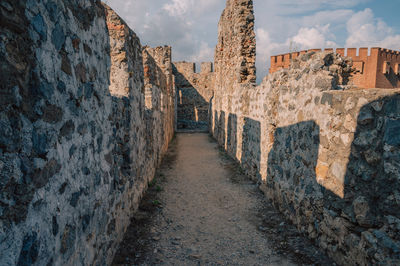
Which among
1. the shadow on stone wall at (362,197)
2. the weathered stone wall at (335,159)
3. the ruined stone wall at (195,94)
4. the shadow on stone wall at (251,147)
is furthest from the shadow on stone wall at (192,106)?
the shadow on stone wall at (362,197)

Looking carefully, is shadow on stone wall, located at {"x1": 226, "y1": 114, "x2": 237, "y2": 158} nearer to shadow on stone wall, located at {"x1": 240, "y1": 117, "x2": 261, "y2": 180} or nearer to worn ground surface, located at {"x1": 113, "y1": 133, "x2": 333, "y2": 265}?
shadow on stone wall, located at {"x1": 240, "y1": 117, "x2": 261, "y2": 180}

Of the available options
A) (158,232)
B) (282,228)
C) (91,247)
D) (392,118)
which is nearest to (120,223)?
(158,232)

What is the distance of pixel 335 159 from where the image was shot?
103 inches

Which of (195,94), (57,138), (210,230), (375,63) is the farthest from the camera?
(195,94)

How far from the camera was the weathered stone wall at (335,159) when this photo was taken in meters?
2.00

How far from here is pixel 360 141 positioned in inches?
89.8

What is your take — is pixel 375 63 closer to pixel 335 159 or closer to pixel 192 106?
pixel 192 106

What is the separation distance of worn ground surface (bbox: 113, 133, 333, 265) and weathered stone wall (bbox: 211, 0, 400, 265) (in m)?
0.31

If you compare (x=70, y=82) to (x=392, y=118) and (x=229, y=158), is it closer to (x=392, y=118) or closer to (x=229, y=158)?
(x=392, y=118)

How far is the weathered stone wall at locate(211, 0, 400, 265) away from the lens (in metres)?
2.00

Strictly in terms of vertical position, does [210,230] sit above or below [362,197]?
below

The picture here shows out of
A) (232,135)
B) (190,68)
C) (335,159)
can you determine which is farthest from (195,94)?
(335,159)

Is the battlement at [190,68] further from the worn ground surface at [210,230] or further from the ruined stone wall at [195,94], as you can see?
the worn ground surface at [210,230]

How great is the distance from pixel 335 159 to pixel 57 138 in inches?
108
